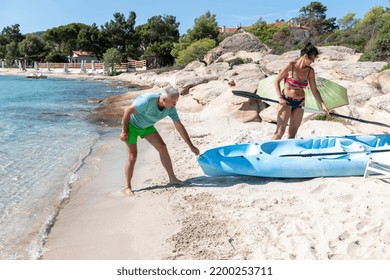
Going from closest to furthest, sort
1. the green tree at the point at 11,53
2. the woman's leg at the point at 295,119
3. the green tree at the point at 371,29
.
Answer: the woman's leg at the point at 295,119
the green tree at the point at 371,29
the green tree at the point at 11,53

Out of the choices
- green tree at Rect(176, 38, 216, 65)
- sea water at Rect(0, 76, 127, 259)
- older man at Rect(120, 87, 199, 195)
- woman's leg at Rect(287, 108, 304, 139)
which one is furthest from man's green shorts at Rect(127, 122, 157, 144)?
green tree at Rect(176, 38, 216, 65)

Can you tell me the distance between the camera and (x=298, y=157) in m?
4.79

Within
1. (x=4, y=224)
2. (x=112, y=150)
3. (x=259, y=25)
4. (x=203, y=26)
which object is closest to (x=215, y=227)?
(x=4, y=224)

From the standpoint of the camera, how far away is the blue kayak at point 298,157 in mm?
4680

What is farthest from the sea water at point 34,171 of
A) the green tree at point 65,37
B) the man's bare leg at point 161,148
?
the green tree at point 65,37

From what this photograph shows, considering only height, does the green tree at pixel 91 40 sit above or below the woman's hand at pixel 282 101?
above

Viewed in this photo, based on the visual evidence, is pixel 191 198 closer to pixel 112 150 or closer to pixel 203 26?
pixel 112 150

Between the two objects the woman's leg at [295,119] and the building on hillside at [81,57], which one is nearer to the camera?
the woman's leg at [295,119]

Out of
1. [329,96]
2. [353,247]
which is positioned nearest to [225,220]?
[353,247]

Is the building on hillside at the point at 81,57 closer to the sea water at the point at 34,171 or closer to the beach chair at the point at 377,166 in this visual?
the sea water at the point at 34,171

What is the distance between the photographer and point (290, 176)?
477 centimetres

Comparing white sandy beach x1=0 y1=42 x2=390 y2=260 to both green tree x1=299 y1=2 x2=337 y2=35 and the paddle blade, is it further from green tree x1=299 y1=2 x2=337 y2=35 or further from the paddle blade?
green tree x1=299 y1=2 x2=337 y2=35

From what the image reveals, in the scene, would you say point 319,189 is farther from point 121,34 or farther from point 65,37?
point 65,37
